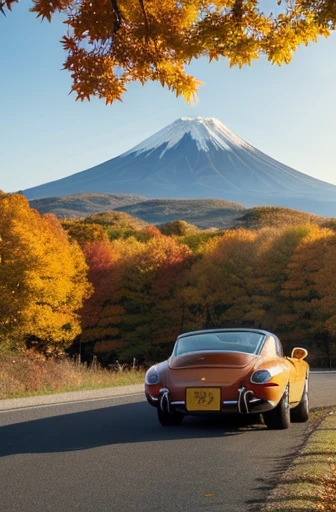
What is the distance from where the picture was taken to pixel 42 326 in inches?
1773

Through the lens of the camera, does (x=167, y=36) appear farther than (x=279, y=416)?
No

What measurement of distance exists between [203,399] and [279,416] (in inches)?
43.9

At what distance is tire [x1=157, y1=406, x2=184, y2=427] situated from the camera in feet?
35.8

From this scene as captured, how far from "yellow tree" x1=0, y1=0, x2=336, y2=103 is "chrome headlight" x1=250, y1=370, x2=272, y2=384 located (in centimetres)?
414

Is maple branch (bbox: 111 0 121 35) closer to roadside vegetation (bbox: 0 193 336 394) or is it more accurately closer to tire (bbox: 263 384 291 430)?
tire (bbox: 263 384 291 430)

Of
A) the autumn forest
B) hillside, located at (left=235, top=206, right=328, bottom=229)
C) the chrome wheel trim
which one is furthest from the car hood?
hillside, located at (left=235, top=206, right=328, bottom=229)

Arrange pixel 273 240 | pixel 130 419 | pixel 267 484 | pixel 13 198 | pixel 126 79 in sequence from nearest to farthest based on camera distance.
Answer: pixel 267 484
pixel 126 79
pixel 130 419
pixel 13 198
pixel 273 240

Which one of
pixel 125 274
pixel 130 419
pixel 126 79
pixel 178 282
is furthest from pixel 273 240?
pixel 126 79

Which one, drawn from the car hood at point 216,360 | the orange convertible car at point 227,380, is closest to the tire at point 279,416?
the orange convertible car at point 227,380

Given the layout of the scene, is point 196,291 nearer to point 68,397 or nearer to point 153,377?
point 68,397

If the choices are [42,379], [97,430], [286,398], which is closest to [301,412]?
[286,398]

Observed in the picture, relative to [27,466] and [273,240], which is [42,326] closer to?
[273,240]

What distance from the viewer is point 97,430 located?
10.7 metres

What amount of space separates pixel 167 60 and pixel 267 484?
4.14 m
